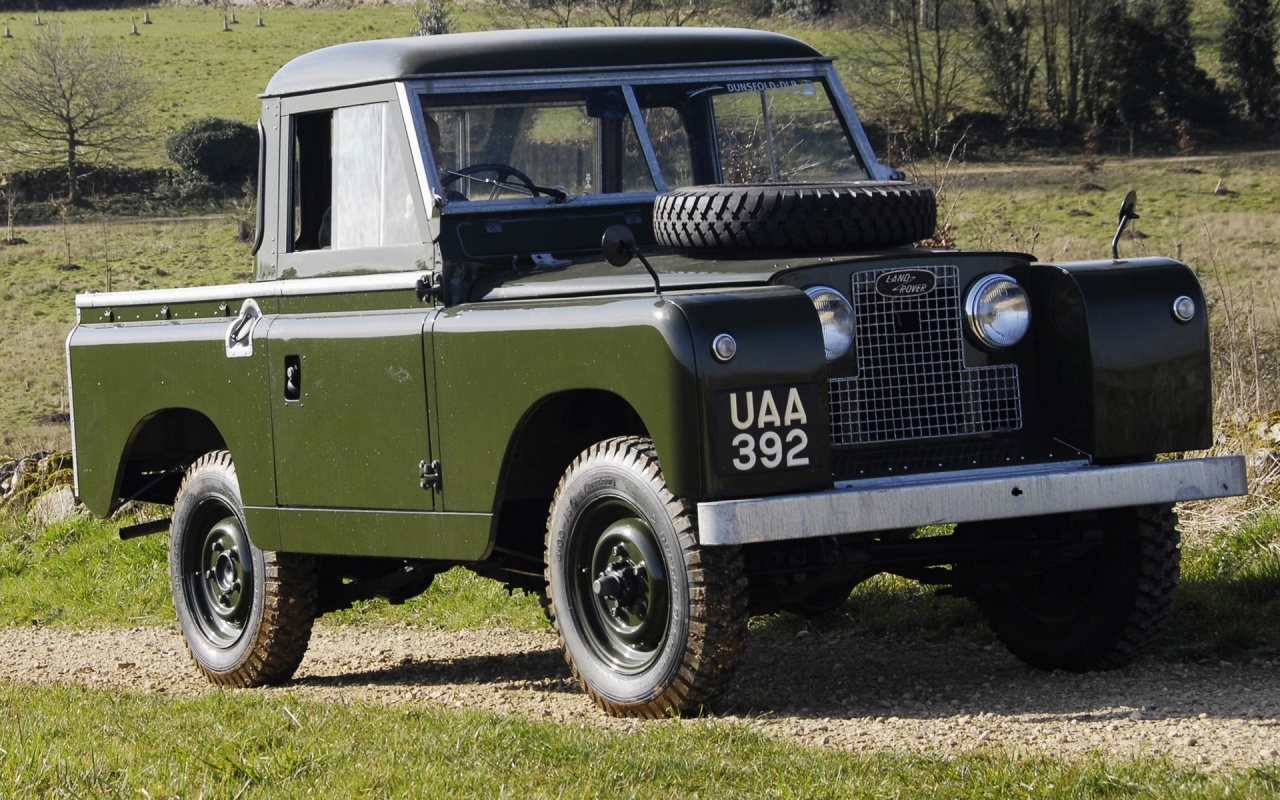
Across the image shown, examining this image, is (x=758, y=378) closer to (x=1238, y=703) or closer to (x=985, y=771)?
(x=985, y=771)

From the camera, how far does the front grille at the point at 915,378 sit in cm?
568

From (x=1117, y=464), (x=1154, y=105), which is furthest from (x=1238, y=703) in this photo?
(x=1154, y=105)

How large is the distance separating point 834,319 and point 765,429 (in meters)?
0.58

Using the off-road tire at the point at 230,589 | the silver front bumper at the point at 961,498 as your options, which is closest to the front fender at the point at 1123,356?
the silver front bumper at the point at 961,498

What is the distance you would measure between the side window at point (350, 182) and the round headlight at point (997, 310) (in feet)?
6.70

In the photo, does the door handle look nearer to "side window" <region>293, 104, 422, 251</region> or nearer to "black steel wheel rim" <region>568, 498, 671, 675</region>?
"side window" <region>293, 104, 422, 251</region>

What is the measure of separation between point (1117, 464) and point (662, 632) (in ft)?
5.38

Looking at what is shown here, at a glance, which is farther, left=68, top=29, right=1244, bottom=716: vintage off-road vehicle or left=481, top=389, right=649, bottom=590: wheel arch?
left=481, top=389, right=649, bottom=590: wheel arch

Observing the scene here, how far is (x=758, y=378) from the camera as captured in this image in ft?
16.9

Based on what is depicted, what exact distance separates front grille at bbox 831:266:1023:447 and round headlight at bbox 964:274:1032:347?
5 centimetres

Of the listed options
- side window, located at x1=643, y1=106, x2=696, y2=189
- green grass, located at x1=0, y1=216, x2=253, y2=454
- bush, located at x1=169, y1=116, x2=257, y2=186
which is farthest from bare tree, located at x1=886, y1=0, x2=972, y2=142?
side window, located at x1=643, y1=106, x2=696, y2=189

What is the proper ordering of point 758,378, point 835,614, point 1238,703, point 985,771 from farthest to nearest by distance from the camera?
point 835,614, point 1238,703, point 758,378, point 985,771

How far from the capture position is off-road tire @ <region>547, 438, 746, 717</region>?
5.28 meters

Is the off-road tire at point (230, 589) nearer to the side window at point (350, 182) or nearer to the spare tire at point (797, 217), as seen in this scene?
the side window at point (350, 182)
